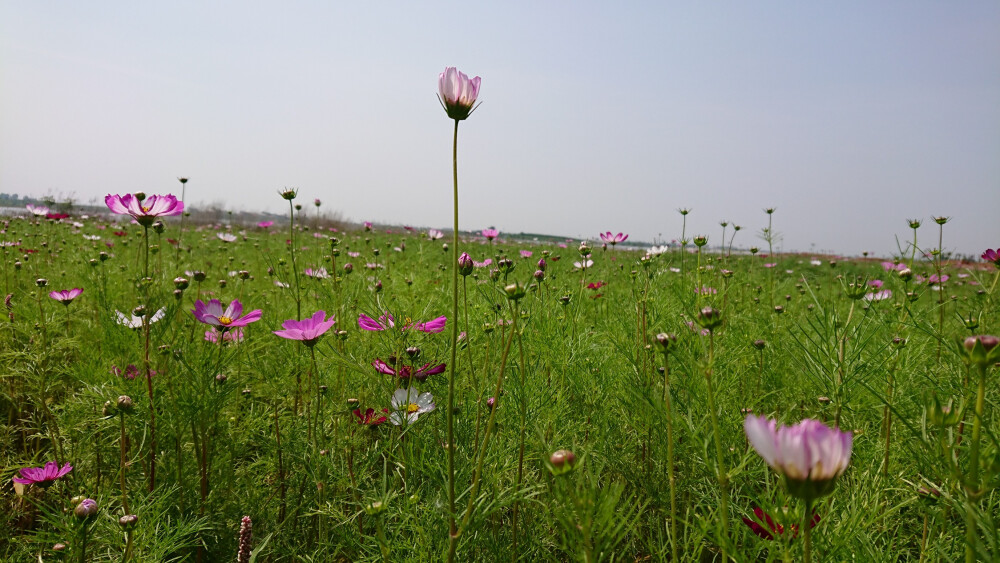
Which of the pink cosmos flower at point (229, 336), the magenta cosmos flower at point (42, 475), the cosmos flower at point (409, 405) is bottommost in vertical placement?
the magenta cosmos flower at point (42, 475)

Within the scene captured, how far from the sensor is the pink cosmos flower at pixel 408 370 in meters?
0.99

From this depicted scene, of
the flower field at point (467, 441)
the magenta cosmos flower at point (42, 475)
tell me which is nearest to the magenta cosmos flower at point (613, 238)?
the flower field at point (467, 441)

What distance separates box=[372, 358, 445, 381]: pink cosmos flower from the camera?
0.99m

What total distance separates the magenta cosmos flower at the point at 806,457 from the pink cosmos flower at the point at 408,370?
27.1 inches

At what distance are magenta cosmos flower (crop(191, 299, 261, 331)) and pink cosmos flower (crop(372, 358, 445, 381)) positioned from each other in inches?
12.7

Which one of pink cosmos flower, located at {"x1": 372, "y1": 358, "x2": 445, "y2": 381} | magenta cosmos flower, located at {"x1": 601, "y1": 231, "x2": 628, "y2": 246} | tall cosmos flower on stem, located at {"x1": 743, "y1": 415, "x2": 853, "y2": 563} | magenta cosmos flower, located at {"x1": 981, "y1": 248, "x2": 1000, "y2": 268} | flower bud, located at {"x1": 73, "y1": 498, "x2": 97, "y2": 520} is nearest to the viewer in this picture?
tall cosmos flower on stem, located at {"x1": 743, "y1": 415, "x2": 853, "y2": 563}

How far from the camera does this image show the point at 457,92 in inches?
27.2

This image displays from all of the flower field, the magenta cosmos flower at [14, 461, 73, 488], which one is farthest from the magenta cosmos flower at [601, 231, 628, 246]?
the magenta cosmos flower at [14, 461, 73, 488]

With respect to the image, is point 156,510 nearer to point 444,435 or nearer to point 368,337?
point 444,435

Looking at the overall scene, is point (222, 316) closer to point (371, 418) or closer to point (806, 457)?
point (371, 418)

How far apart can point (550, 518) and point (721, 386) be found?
1.48 feet

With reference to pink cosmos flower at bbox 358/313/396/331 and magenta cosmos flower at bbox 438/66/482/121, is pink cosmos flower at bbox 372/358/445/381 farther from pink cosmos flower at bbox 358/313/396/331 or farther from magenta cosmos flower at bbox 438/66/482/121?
magenta cosmos flower at bbox 438/66/482/121

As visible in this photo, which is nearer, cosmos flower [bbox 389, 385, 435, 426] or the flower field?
the flower field

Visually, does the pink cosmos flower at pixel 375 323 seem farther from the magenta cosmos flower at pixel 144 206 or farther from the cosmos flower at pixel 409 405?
the magenta cosmos flower at pixel 144 206
